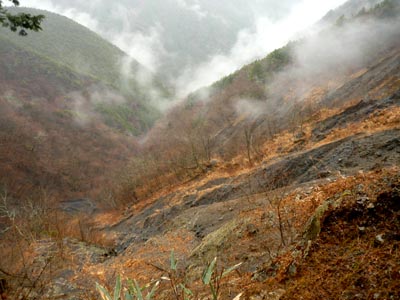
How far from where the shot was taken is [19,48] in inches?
2840

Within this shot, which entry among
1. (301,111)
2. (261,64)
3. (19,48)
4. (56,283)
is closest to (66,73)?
(19,48)

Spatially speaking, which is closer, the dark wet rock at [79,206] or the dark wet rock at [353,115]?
the dark wet rock at [353,115]

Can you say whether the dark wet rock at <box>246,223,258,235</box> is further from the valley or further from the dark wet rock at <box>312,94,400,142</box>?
the dark wet rock at <box>312,94,400,142</box>

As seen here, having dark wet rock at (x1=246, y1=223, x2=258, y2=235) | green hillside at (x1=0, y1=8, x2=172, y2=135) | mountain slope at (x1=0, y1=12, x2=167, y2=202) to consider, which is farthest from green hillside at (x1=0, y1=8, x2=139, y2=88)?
dark wet rock at (x1=246, y1=223, x2=258, y2=235)

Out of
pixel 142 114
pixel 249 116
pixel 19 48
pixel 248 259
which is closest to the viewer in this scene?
pixel 248 259

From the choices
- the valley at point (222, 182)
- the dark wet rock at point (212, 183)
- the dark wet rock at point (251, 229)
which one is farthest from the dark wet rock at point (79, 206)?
the dark wet rock at point (251, 229)

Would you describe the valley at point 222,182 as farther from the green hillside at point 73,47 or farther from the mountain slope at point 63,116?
the green hillside at point 73,47

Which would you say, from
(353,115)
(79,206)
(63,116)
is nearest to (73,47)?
(63,116)

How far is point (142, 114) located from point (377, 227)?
81.6 m

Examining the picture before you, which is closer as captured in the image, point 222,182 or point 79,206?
point 222,182

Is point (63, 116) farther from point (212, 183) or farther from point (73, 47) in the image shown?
point (212, 183)

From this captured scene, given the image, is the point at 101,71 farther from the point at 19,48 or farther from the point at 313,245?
the point at 313,245

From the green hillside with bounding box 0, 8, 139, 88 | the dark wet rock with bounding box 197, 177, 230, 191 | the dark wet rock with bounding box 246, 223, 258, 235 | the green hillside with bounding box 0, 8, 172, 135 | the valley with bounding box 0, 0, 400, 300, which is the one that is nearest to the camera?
the valley with bounding box 0, 0, 400, 300

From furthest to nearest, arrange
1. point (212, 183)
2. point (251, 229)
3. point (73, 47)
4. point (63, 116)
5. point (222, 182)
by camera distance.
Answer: point (73, 47)
point (63, 116)
point (212, 183)
point (222, 182)
point (251, 229)
